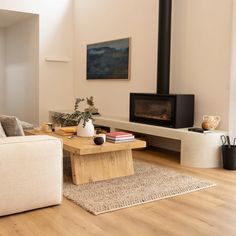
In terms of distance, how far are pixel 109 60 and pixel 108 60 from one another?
3 cm

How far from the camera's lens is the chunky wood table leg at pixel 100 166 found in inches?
133

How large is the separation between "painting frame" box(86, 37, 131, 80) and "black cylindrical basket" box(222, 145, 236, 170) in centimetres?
236

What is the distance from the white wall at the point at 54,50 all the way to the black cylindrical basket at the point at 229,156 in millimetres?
3986

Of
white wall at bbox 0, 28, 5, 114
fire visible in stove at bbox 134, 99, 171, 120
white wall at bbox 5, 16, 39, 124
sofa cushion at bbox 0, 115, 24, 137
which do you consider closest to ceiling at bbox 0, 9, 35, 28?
white wall at bbox 5, 16, 39, 124

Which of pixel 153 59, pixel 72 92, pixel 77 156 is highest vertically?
pixel 153 59

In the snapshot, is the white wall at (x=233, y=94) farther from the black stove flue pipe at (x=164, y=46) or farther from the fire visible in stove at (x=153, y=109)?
the black stove flue pipe at (x=164, y=46)

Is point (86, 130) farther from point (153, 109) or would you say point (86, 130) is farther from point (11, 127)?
point (153, 109)

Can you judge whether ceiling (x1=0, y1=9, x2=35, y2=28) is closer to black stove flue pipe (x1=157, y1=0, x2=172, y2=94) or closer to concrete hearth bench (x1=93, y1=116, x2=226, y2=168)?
black stove flue pipe (x1=157, y1=0, x2=172, y2=94)

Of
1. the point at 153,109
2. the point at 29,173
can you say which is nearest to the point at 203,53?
the point at 153,109

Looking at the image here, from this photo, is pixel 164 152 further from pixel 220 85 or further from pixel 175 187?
pixel 175 187

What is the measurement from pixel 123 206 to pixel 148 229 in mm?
445

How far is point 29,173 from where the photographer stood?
102 inches

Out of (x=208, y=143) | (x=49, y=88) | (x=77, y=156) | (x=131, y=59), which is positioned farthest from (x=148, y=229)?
(x=49, y=88)

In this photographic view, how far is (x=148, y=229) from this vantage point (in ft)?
7.86
